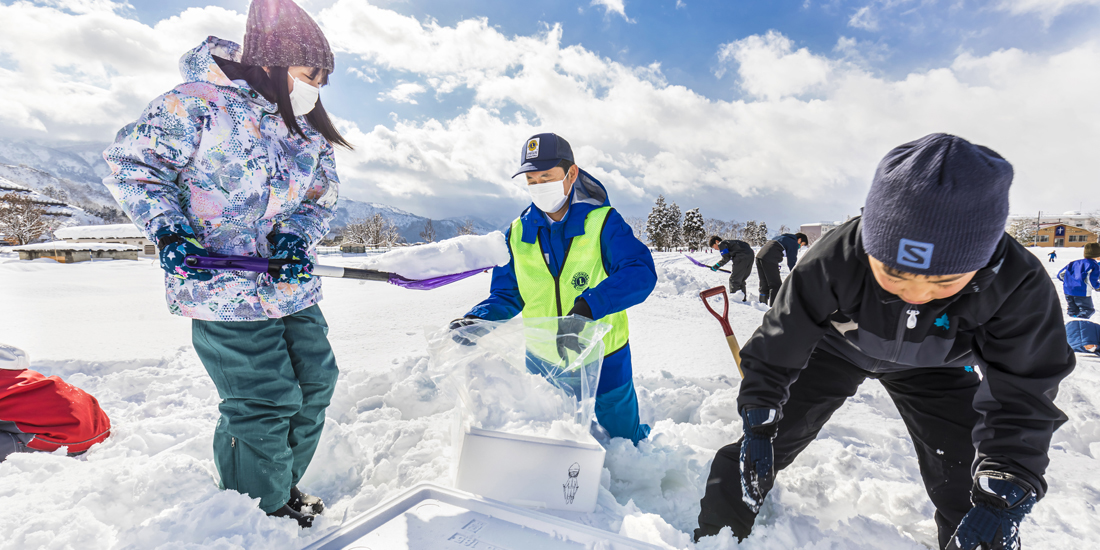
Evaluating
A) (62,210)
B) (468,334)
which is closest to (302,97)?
(468,334)

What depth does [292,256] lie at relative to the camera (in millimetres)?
1615

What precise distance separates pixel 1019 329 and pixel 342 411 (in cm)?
301

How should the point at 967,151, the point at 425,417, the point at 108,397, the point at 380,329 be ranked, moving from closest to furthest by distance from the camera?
the point at 967,151 → the point at 425,417 → the point at 108,397 → the point at 380,329

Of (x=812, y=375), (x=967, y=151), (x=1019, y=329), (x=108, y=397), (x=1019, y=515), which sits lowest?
(x=108, y=397)

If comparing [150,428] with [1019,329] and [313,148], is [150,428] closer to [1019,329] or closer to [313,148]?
[313,148]

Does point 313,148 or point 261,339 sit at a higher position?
point 313,148

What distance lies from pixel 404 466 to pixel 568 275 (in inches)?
46.9

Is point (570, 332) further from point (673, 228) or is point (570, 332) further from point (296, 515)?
point (673, 228)

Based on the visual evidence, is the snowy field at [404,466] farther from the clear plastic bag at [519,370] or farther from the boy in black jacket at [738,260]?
the boy in black jacket at [738,260]

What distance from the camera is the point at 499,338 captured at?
6.11ft

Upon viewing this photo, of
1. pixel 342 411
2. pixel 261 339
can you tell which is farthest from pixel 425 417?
pixel 261 339

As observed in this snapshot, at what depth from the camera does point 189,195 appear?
59.2 inches

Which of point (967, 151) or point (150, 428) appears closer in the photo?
point (967, 151)

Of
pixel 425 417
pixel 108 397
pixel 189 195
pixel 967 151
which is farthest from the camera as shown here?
pixel 108 397
